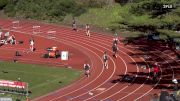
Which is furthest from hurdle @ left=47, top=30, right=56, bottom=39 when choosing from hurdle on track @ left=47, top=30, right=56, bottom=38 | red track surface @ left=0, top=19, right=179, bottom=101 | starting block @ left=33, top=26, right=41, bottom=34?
starting block @ left=33, top=26, right=41, bottom=34

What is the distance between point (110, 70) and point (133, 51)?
263 inches

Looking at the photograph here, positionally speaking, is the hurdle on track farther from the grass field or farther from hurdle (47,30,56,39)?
the grass field

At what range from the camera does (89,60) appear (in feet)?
149

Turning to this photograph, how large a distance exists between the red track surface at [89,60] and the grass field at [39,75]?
846 mm

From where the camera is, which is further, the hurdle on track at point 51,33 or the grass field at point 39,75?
the hurdle on track at point 51,33

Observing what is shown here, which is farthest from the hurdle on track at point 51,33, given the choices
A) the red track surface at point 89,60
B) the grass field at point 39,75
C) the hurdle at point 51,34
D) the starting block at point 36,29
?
the grass field at point 39,75

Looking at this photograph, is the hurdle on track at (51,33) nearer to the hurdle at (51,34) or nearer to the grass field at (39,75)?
the hurdle at (51,34)

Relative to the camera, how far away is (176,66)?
42.8m

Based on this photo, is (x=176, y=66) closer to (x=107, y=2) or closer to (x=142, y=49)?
(x=142, y=49)

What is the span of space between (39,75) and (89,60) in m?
5.84

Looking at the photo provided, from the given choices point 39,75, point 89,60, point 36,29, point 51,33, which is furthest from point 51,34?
point 39,75

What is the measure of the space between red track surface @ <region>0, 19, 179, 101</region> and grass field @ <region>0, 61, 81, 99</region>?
2.78ft

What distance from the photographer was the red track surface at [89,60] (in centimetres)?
3588

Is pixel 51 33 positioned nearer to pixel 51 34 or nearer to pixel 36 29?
pixel 51 34
